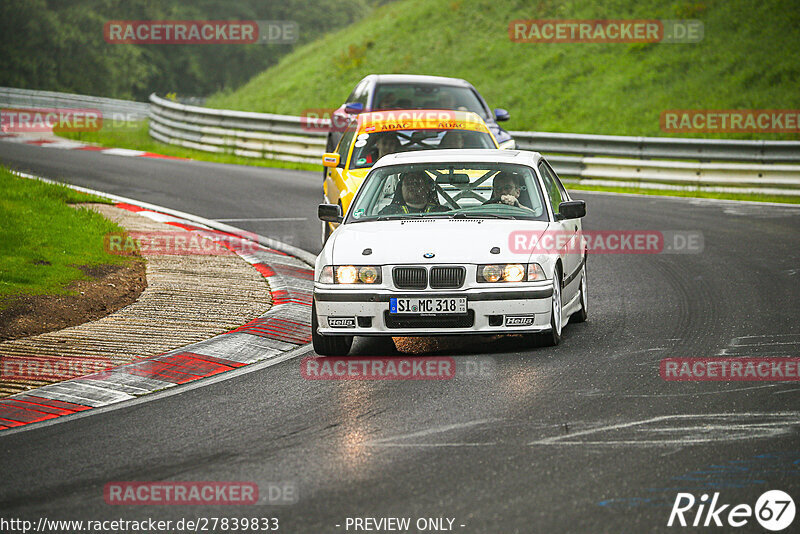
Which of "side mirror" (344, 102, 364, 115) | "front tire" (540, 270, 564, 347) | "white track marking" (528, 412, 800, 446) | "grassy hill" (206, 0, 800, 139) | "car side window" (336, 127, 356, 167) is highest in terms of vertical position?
"grassy hill" (206, 0, 800, 139)

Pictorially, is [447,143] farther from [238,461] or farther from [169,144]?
[169,144]

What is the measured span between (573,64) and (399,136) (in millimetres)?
19962

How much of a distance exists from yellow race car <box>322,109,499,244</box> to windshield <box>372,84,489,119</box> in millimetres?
4454

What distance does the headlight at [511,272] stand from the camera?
8.43 metres

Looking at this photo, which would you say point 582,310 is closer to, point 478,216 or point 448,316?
point 478,216

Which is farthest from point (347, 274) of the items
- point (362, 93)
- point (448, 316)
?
point (362, 93)

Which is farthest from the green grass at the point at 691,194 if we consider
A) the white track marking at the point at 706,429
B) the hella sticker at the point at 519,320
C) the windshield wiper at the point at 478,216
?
the white track marking at the point at 706,429

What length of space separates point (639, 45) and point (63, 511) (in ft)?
97.4

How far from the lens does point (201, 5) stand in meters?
75.4

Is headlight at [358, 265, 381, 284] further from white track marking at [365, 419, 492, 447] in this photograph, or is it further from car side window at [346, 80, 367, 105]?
car side window at [346, 80, 367, 105]

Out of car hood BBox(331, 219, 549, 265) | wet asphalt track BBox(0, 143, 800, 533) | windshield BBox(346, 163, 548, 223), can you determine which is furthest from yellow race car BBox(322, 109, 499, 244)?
car hood BBox(331, 219, 549, 265)

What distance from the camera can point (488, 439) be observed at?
636cm

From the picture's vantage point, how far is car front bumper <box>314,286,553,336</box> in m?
8.36

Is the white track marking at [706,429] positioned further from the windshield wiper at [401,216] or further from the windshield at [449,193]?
the windshield wiper at [401,216]
